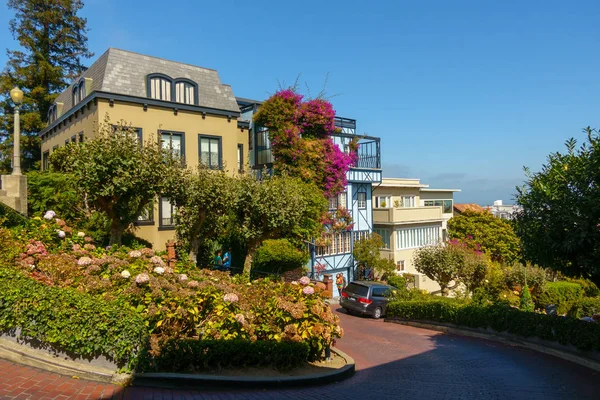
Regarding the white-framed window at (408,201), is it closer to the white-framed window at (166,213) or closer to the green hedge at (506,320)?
the green hedge at (506,320)

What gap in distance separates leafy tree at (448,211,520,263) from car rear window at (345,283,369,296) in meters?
20.0

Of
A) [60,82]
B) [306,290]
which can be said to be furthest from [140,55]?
[306,290]

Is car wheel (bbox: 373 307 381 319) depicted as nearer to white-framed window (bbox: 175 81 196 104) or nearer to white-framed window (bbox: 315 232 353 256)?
white-framed window (bbox: 315 232 353 256)

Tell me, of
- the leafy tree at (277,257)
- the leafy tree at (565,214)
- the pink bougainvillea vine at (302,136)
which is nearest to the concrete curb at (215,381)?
the leafy tree at (565,214)

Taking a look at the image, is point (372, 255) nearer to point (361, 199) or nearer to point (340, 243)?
point (340, 243)

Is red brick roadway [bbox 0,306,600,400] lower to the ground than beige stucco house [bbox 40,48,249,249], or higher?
lower

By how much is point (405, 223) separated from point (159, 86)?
20.1m

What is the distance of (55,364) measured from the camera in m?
7.05

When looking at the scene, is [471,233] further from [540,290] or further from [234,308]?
[234,308]

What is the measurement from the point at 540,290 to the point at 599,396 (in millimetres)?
20950

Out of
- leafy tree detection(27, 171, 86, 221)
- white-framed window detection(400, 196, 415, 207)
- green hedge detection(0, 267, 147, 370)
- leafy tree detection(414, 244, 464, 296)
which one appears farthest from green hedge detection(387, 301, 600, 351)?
white-framed window detection(400, 196, 415, 207)

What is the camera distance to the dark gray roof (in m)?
20.6

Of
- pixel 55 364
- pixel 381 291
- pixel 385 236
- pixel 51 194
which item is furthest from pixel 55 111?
pixel 385 236

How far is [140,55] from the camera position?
22.1 meters
